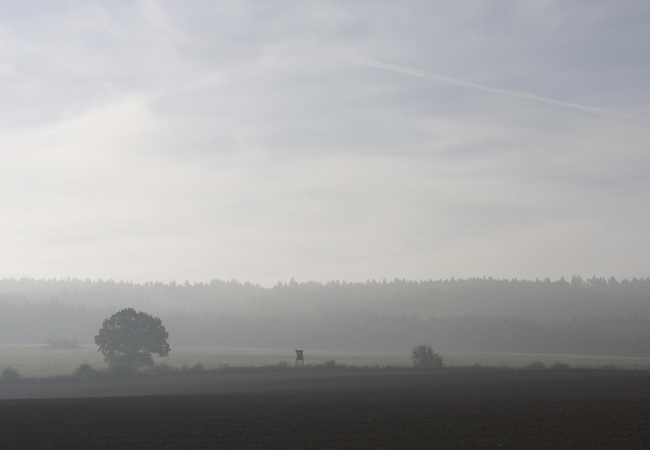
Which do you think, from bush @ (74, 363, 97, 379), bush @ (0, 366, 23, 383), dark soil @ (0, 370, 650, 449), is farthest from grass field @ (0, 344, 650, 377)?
dark soil @ (0, 370, 650, 449)

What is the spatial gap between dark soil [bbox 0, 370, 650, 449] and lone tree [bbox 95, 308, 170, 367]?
109 feet

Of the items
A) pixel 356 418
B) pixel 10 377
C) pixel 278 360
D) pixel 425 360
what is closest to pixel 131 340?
pixel 10 377

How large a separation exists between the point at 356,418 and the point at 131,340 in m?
65.4

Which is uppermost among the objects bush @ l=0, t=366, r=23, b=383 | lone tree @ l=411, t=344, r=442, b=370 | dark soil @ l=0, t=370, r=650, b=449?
lone tree @ l=411, t=344, r=442, b=370

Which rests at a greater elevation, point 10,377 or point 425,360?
point 425,360

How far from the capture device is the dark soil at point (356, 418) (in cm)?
3066

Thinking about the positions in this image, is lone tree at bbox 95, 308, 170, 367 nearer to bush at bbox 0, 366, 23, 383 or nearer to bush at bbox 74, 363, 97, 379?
bush at bbox 74, 363, 97, 379

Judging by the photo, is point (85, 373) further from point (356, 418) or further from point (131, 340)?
point (356, 418)

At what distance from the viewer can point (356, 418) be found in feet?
125

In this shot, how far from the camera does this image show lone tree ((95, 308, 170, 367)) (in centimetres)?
9525

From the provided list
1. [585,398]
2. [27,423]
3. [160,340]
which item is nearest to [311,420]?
[27,423]

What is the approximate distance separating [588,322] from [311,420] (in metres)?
166

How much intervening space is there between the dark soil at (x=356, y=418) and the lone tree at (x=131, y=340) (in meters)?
33.3

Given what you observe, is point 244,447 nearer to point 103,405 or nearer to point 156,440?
point 156,440
